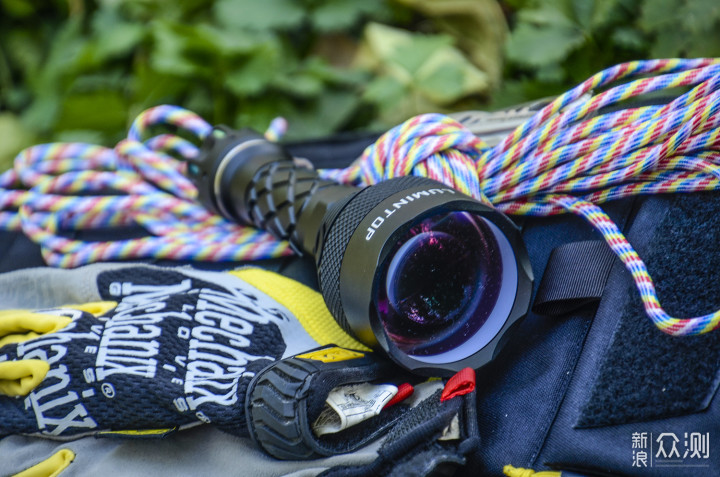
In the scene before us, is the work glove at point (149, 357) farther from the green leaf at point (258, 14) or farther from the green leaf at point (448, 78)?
the green leaf at point (258, 14)

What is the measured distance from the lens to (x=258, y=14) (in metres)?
1.48

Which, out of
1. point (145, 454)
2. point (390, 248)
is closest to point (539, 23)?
point (390, 248)

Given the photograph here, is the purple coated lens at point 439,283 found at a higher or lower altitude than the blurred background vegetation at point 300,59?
lower

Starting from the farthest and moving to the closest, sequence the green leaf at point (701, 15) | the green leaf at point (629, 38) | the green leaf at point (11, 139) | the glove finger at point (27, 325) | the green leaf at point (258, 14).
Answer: the green leaf at point (11, 139), the green leaf at point (258, 14), the green leaf at point (629, 38), the green leaf at point (701, 15), the glove finger at point (27, 325)

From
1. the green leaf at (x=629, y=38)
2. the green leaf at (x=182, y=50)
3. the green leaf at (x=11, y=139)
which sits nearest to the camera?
the green leaf at (x=629, y=38)

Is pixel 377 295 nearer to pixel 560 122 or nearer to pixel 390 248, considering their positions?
pixel 390 248

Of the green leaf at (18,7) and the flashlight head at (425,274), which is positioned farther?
the green leaf at (18,7)

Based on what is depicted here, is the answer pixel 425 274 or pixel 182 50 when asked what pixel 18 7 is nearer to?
pixel 182 50

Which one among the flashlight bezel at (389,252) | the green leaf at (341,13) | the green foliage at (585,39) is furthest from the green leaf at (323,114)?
the flashlight bezel at (389,252)

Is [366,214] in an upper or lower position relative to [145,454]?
upper

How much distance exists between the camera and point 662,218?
26.3 inches

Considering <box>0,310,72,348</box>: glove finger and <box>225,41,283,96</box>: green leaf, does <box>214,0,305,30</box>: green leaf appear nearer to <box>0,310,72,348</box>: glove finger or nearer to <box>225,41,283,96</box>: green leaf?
<box>225,41,283,96</box>: green leaf

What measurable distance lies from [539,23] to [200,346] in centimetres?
95

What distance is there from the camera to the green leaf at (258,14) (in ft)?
4.78
